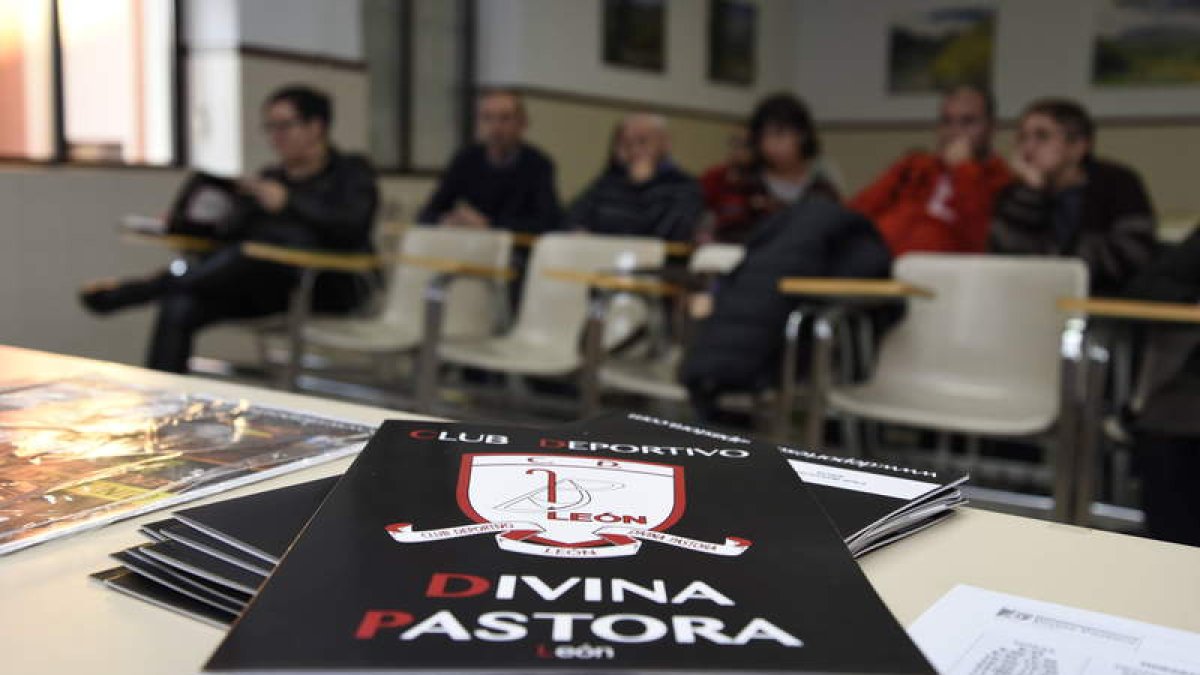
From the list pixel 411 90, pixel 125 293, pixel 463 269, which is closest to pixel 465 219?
pixel 463 269

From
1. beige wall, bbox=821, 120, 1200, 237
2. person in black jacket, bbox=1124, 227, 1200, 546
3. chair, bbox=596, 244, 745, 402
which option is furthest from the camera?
beige wall, bbox=821, 120, 1200, 237

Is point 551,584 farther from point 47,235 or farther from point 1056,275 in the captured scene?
point 47,235

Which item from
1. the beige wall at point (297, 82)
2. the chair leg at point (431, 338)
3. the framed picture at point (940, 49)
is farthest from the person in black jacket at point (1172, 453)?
the framed picture at point (940, 49)

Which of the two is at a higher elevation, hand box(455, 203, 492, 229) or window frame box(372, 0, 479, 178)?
window frame box(372, 0, 479, 178)

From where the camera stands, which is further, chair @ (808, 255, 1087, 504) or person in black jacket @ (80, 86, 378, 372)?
person in black jacket @ (80, 86, 378, 372)

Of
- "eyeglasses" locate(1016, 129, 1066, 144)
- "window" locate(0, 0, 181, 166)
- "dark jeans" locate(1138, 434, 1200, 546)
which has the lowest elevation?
"dark jeans" locate(1138, 434, 1200, 546)

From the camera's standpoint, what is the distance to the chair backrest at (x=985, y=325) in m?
2.73

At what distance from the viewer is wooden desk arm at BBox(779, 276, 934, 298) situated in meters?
2.53

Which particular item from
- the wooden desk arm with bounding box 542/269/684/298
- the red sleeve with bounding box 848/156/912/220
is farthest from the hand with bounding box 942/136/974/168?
the wooden desk arm with bounding box 542/269/684/298

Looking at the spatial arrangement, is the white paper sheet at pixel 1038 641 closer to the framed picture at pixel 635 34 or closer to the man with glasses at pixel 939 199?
the man with glasses at pixel 939 199

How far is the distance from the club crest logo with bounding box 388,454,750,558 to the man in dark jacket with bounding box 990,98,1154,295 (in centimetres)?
308

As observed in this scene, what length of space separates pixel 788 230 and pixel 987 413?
2.27 feet

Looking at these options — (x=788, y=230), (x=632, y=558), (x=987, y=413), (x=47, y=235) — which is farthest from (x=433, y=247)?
(x=632, y=558)

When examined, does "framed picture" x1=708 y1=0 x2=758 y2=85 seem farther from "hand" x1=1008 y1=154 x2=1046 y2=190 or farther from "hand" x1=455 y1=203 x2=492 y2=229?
"hand" x1=1008 y1=154 x2=1046 y2=190
